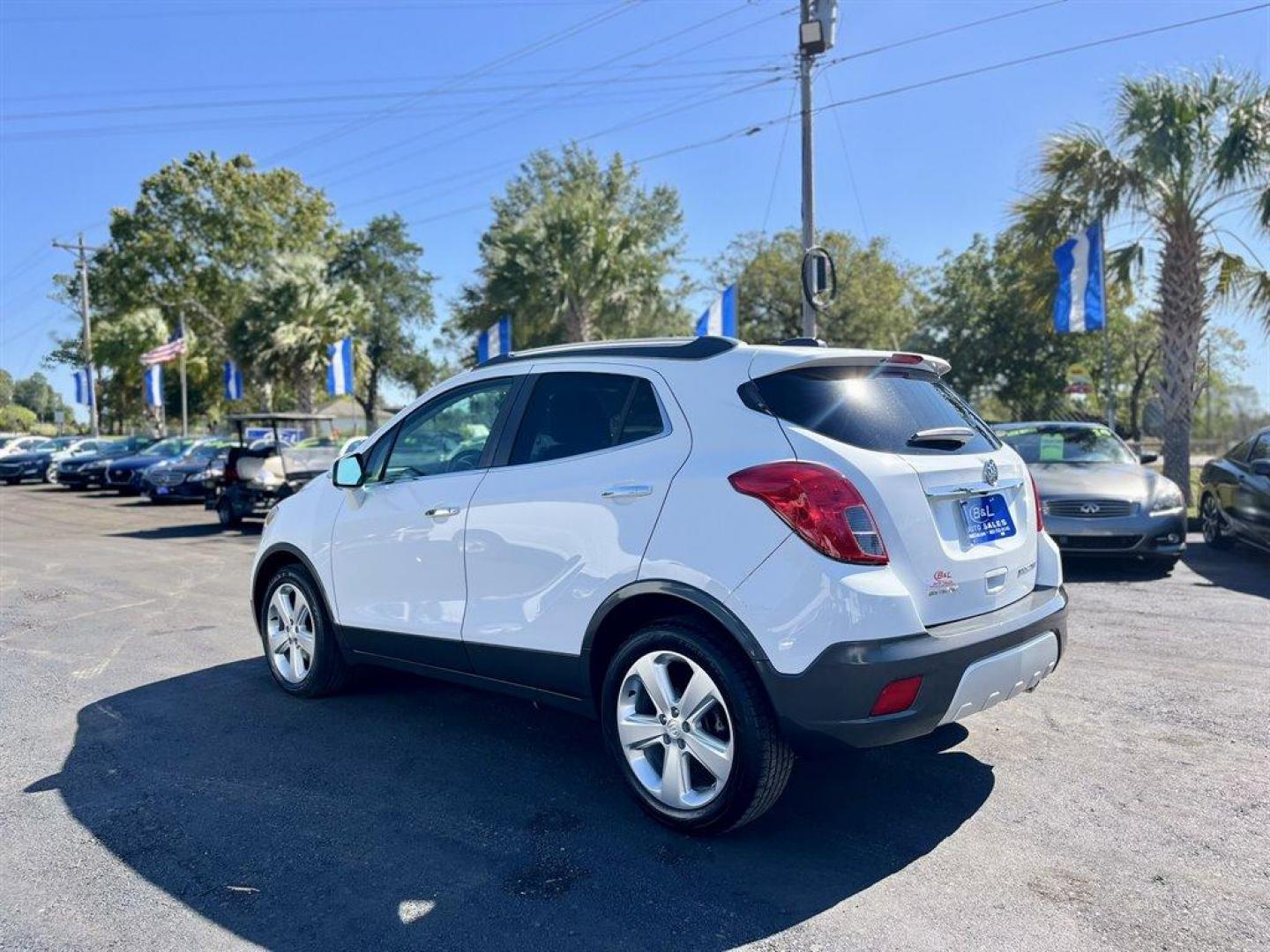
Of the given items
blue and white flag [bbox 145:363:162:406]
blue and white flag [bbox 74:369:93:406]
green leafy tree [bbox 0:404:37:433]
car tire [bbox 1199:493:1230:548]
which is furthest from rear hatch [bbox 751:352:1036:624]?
green leafy tree [bbox 0:404:37:433]

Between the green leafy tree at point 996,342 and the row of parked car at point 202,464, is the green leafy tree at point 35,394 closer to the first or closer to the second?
the row of parked car at point 202,464

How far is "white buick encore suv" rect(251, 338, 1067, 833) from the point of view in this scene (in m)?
3.16

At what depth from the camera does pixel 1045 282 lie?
16.8 metres

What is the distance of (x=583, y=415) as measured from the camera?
3.97m

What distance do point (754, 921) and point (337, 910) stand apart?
131 centimetres

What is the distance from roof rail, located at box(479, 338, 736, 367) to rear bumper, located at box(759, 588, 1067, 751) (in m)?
1.24

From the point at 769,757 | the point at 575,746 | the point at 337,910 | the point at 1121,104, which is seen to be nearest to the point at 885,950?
the point at 769,757

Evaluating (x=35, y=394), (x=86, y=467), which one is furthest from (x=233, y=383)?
(x=35, y=394)

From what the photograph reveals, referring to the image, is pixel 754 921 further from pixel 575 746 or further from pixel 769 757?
pixel 575 746

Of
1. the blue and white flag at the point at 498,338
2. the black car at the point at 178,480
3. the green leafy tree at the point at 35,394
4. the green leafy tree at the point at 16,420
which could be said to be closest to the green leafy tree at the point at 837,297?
the blue and white flag at the point at 498,338

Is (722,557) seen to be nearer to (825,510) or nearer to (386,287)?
(825,510)

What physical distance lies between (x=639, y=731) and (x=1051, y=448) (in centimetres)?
781

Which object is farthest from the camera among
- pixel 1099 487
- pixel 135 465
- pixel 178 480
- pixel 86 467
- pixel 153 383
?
pixel 153 383

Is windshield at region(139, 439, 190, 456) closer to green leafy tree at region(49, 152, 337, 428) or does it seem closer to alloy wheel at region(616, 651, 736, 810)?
green leafy tree at region(49, 152, 337, 428)
